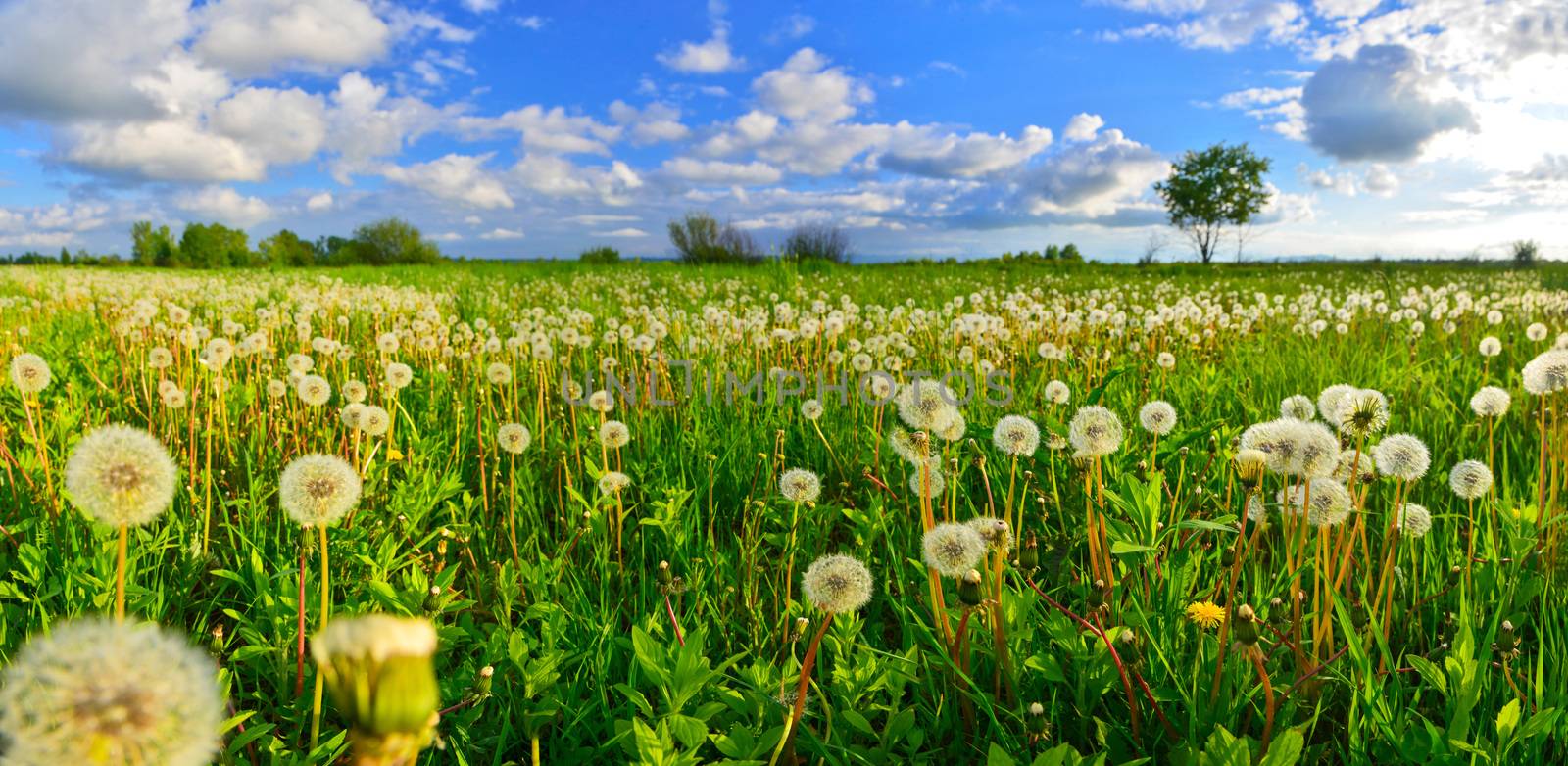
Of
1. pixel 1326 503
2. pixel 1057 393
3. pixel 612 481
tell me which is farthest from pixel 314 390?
pixel 1326 503

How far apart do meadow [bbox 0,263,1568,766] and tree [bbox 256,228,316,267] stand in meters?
90.0

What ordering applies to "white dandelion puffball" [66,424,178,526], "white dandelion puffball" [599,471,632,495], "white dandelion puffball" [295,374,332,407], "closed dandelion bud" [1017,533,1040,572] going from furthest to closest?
"white dandelion puffball" [295,374,332,407], "white dandelion puffball" [599,471,632,495], "closed dandelion bud" [1017,533,1040,572], "white dandelion puffball" [66,424,178,526]

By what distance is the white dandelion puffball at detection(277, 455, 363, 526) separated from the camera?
1.47 m

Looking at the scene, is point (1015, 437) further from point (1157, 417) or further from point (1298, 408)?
point (1298, 408)

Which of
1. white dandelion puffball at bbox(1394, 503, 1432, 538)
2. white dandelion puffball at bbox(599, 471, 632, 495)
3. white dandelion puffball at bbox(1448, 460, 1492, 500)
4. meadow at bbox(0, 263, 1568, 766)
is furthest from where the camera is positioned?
white dandelion puffball at bbox(599, 471, 632, 495)

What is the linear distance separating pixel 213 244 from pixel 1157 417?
105 m

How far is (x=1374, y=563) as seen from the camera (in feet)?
8.16

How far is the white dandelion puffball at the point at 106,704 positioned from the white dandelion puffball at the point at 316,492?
2.29 feet

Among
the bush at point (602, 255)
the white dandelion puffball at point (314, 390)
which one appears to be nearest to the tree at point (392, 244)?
the bush at point (602, 255)

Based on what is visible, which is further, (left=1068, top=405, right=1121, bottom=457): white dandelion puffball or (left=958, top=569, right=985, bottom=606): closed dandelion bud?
(left=1068, top=405, right=1121, bottom=457): white dandelion puffball

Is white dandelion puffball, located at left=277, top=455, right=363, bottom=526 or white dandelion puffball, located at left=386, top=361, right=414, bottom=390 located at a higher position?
white dandelion puffball, located at left=386, top=361, right=414, bottom=390

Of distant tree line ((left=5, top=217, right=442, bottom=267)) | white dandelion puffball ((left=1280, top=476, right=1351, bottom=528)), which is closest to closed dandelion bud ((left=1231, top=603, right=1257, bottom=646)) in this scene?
white dandelion puffball ((left=1280, top=476, right=1351, bottom=528))

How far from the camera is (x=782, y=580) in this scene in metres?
2.46

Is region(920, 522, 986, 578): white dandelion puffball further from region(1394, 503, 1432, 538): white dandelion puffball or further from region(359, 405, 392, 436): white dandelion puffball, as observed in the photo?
region(359, 405, 392, 436): white dandelion puffball
